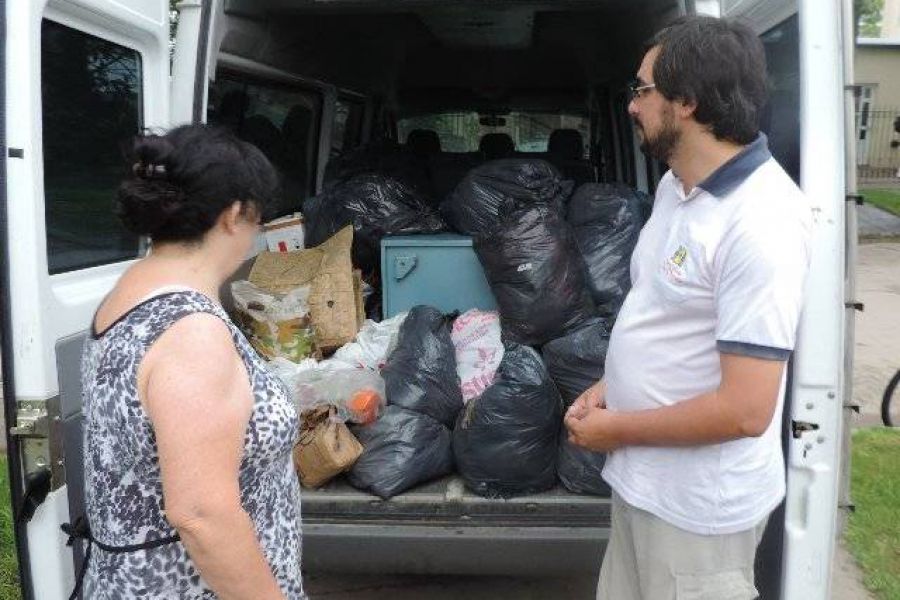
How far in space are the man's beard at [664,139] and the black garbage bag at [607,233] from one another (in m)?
1.60

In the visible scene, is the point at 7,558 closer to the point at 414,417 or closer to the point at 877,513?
the point at 414,417

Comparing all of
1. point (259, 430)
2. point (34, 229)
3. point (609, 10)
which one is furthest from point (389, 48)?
point (259, 430)

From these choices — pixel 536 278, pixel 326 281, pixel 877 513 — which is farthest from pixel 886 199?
pixel 326 281

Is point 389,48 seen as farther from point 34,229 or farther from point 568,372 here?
point 34,229

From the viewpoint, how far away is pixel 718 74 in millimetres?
1576

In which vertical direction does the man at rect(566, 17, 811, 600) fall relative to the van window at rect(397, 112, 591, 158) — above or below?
below

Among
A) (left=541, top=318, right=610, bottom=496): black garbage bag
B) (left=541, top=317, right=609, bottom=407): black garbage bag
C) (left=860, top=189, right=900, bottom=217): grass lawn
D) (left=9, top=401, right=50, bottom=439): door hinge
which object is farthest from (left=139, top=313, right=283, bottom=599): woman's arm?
(left=860, top=189, right=900, bottom=217): grass lawn

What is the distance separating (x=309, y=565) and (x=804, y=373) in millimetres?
1546

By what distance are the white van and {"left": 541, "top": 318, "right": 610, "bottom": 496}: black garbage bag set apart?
3.3 inches

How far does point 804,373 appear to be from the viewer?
199cm

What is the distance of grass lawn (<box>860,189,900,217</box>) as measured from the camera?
17163mm

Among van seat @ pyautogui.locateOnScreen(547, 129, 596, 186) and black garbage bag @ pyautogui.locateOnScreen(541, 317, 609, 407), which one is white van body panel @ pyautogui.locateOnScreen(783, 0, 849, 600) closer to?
black garbage bag @ pyautogui.locateOnScreen(541, 317, 609, 407)

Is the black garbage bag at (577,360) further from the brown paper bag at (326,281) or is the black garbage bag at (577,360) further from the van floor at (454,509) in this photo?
the brown paper bag at (326,281)

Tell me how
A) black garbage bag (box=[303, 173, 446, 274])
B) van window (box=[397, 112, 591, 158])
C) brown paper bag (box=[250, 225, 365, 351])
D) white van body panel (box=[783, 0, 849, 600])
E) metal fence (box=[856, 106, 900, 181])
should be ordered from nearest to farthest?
white van body panel (box=[783, 0, 849, 600]) → brown paper bag (box=[250, 225, 365, 351]) → black garbage bag (box=[303, 173, 446, 274]) → van window (box=[397, 112, 591, 158]) → metal fence (box=[856, 106, 900, 181])
